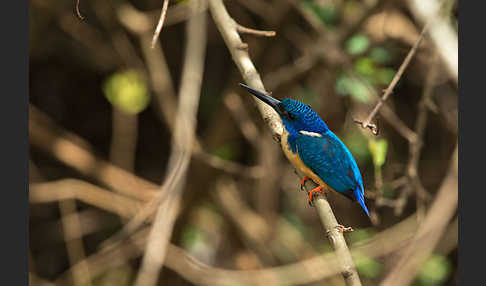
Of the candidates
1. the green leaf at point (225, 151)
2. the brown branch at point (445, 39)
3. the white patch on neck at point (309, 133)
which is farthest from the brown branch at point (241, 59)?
the green leaf at point (225, 151)

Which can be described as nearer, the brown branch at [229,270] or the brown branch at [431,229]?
the brown branch at [431,229]

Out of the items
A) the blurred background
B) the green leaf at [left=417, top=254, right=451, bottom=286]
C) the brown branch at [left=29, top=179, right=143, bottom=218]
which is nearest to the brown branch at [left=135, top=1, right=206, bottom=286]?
the blurred background

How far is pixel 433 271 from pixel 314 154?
138cm

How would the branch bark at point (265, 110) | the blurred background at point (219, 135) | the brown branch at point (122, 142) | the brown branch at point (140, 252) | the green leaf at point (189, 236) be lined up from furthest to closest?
the brown branch at point (122, 142)
the green leaf at point (189, 236)
the brown branch at point (140, 252)
the blurred background at point (219, 135)
the branch bark at point (265, 110)

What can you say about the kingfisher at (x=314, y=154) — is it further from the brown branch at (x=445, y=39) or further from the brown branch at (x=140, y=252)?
the brown branch at (x=140, y=252)

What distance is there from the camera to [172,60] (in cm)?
358

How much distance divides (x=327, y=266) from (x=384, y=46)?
129 cm

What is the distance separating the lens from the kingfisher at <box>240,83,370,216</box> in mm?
1737

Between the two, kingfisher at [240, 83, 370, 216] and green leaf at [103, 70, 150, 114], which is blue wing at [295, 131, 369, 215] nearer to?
kingfisher at [240, 83, 370, 216]

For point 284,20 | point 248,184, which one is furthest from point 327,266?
point 284,20

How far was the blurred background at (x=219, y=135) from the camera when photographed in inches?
109

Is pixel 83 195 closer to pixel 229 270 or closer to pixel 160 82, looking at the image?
pixel 160 82

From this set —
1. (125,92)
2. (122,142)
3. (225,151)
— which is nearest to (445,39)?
(225,151)

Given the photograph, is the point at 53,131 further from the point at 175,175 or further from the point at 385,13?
the point at 385,13
